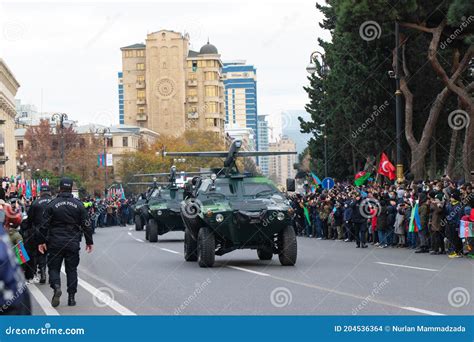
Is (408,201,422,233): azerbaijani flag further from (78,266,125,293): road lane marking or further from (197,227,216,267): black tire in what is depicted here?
(78,266,125,293): road lane marking

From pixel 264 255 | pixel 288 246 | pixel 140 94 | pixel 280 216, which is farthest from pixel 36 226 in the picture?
pixel 140 94

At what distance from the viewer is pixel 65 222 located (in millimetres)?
13867

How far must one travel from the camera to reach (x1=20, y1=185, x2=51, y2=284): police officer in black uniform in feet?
54.4

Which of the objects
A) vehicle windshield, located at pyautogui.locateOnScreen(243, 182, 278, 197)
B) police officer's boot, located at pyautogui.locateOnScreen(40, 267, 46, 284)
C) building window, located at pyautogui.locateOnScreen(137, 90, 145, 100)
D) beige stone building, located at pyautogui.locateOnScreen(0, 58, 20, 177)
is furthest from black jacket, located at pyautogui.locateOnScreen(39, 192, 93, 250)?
building window, located at pyautogui.locateOnScreen(137, 90, 145, 100)

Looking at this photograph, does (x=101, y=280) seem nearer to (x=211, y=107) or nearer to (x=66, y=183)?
(x=66, y=183)

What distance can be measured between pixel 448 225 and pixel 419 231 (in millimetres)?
1849

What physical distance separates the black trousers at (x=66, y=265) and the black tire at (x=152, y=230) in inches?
775

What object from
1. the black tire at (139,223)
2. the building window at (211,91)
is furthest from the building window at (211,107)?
the black tire at (139,223)

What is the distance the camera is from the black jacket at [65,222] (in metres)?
13.8

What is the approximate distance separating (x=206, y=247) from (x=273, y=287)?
195 inches

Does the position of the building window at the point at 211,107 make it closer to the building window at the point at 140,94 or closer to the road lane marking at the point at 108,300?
the building window at the point at 140,94

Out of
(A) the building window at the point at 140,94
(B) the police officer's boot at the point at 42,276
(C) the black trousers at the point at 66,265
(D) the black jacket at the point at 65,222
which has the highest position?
(A) the building window at the point at 140,94
